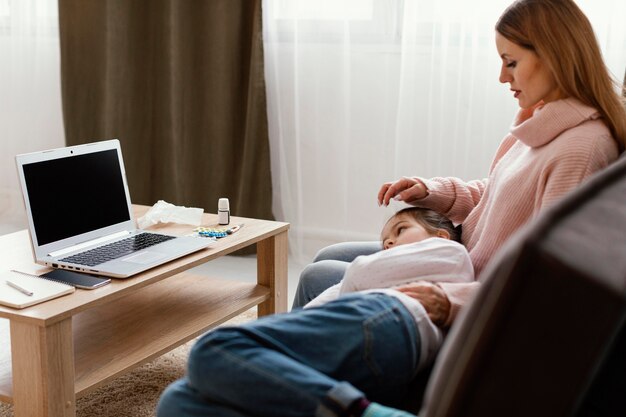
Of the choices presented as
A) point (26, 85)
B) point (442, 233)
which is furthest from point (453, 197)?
point (26, 85)

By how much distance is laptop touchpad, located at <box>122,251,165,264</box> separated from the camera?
2150 millimetres

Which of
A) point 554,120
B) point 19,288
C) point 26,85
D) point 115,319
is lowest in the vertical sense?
point 115,319

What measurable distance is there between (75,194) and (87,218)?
8cm

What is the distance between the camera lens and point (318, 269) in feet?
6.75

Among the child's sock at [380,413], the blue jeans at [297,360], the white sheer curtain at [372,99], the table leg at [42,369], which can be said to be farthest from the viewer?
the white sheer curtain at [372,99]

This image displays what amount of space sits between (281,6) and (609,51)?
1.37 m

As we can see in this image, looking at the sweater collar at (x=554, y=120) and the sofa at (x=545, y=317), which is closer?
the sofa at (x=545, y=317)

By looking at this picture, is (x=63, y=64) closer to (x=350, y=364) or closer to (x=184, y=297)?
(x=184, y=297)

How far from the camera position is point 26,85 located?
4.26 m

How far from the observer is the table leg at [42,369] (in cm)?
180

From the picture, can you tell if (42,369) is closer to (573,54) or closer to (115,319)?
(115,319)

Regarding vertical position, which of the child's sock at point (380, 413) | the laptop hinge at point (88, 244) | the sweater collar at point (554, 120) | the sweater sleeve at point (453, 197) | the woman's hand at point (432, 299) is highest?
the sweater collar at point (554, 120)

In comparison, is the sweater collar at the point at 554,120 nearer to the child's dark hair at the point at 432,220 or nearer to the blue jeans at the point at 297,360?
the child's dark hair at the point at 432,220

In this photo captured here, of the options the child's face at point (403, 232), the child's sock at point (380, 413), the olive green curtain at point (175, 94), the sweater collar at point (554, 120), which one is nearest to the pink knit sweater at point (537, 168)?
the sweater collar at point (554, 120)
